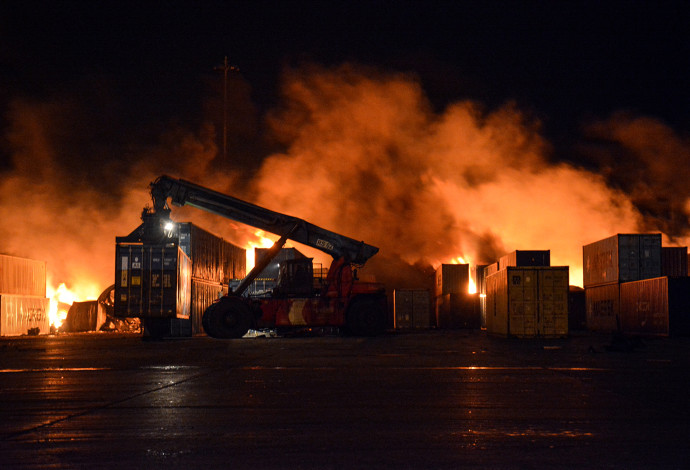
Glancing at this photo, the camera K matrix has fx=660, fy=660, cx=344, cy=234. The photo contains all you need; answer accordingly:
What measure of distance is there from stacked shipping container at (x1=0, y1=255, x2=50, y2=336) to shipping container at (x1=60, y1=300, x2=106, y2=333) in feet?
7.32

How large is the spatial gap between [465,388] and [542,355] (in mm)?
7766

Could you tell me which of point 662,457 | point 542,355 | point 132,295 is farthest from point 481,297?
point 662,457

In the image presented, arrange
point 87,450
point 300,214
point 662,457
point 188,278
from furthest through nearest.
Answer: point 300,214 < point 188,278 < point 87,450 < point 662,457

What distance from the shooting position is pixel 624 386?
9.28 meters

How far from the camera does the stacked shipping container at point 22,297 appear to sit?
3778cm

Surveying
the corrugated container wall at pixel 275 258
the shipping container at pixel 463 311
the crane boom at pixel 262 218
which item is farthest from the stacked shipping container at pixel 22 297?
the shipping container at pixel 463 311

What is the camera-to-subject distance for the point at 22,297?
39688 mm

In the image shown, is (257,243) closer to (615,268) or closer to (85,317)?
(85,317)

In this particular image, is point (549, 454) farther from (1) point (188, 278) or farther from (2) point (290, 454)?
(1) point (188, 278)

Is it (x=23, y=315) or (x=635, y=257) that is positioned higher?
(x=635, y=257)

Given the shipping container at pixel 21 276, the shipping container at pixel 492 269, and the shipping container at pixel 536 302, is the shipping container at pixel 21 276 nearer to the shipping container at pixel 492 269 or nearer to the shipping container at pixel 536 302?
the shipping container at pixel 536 302

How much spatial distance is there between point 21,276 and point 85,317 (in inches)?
236

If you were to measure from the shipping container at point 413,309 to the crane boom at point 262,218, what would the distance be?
18.7 m

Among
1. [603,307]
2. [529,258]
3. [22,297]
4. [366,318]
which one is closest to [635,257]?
[603,307]
